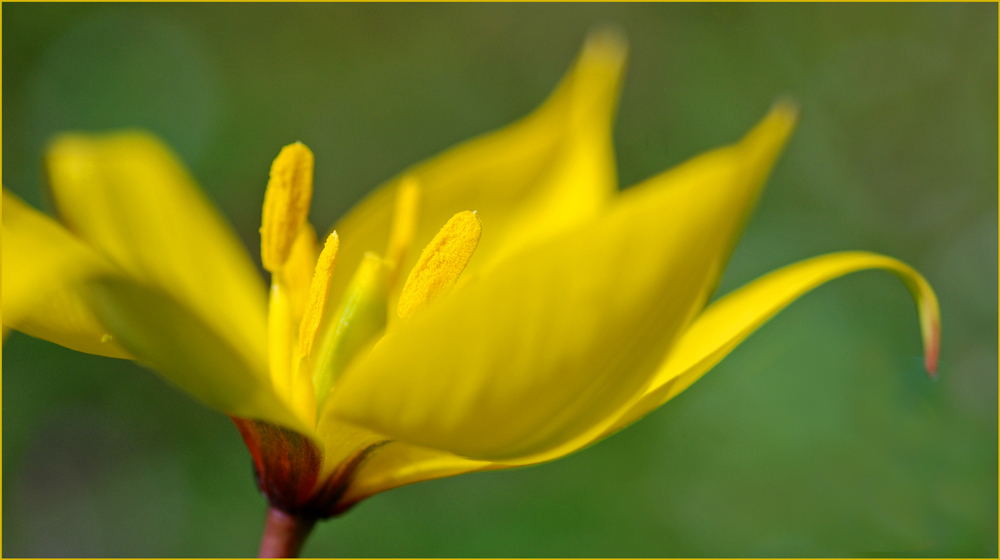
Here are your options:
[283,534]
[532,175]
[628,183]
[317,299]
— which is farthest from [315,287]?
[628,183]

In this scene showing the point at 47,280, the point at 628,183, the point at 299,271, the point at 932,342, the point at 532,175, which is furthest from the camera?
the point at 628,183

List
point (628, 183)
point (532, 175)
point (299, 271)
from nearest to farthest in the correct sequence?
point (299, 271), point (532, 175), point (628, 183)

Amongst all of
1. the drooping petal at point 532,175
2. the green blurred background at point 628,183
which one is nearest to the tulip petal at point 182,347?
the drooping petal at point 532,175

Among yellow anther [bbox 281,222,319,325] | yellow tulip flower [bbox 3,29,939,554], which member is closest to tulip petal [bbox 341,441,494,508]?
yellow tulip flower [bbox 3,29,939,554]

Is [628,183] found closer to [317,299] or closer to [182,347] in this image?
[317,299]

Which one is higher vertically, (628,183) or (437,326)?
(437,326)

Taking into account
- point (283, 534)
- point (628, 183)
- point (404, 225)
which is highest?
point (404, 225)

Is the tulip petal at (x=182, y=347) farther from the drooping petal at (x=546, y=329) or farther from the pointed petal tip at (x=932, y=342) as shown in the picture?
the pointed petal tip at (x=932, y=342)

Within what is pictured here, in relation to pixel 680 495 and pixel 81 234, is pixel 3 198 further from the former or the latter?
pixel 680 495

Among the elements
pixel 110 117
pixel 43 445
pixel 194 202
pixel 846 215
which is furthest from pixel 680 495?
pixel 110 117
